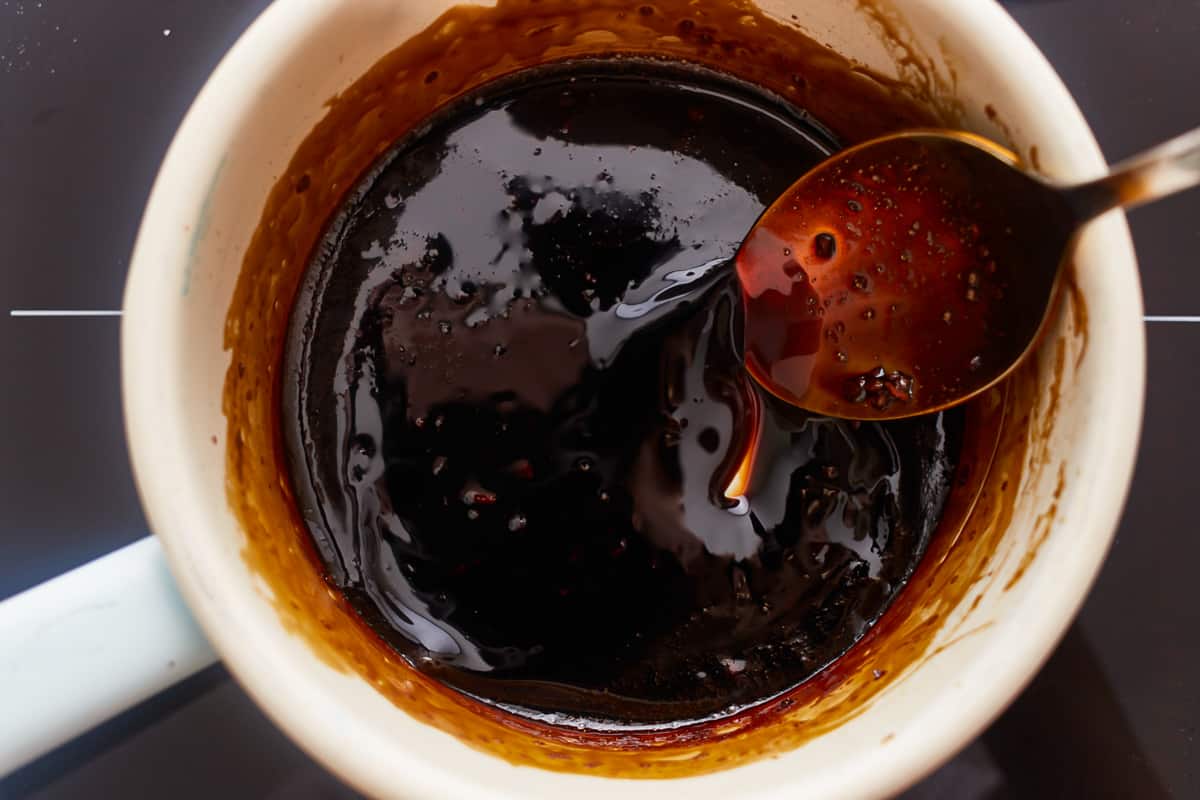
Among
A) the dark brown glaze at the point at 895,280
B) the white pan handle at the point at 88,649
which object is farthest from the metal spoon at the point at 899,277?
the white pan handle at the point at 88,649

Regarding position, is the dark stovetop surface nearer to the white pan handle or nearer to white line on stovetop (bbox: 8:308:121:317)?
white line on stovetop (bbox: 8:308:121:317)

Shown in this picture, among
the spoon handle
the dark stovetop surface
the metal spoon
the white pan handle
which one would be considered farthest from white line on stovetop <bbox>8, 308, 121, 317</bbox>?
the spoon handle

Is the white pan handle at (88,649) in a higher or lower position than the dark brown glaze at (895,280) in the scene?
lower

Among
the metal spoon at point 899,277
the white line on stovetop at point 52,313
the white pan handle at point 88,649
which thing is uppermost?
the white line on stovetop at point 52,313

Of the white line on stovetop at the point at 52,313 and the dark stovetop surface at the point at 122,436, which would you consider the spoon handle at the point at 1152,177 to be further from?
the white line on stovetop at the point at 52,313

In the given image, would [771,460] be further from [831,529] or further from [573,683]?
[573,683]

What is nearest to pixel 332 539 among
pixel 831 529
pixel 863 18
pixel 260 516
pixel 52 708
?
pixel 260 516

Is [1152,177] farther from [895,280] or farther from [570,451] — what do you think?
[570,451]
